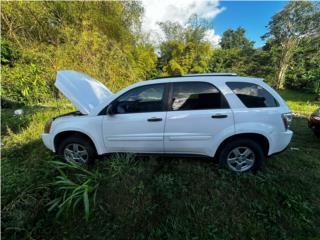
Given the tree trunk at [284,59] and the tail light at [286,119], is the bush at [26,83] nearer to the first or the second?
the tail light at [286,119]

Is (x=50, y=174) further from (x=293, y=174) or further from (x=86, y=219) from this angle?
(x=293, y=174)

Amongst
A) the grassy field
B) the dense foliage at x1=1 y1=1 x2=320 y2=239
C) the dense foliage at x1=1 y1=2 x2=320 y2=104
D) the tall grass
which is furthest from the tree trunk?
the tall grass

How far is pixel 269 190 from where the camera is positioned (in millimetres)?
3016

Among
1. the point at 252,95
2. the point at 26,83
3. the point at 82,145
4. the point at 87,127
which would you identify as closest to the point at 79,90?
the point at 87,127

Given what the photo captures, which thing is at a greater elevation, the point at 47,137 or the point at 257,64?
the point at 257,64

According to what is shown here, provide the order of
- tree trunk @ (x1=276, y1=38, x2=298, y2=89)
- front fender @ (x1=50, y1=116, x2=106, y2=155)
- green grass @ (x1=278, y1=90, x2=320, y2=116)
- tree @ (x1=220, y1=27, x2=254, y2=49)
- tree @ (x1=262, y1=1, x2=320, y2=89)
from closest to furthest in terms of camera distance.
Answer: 1. front fender @ (x1=50, y1=116, x2=106, y2=155)
2. green grass @ (x1=278, y1=90, x2=320, y2=116)
3. tree @ (x1=262, y1=1, x2=320, y2=89)
4. tree trunk @ (x1=276, y1=38, x2=298, y2=89)
5. tree @ (x1=220, y1=27, x2=254, y2=49)

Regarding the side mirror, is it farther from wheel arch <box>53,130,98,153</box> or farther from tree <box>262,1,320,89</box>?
tree <box>262,1,320,89</box>

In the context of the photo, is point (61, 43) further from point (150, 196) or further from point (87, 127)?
point (150, 196)

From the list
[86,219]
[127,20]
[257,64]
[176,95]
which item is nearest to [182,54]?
[257,64]

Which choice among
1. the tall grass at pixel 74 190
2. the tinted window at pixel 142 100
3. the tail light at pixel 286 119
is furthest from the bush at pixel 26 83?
the tail light at pixel 286 119

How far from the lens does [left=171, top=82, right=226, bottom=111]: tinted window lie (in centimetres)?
327

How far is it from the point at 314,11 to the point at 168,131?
21.5 m

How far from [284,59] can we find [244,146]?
67.5ft

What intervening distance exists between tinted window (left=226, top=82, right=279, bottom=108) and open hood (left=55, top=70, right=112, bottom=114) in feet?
6.96
